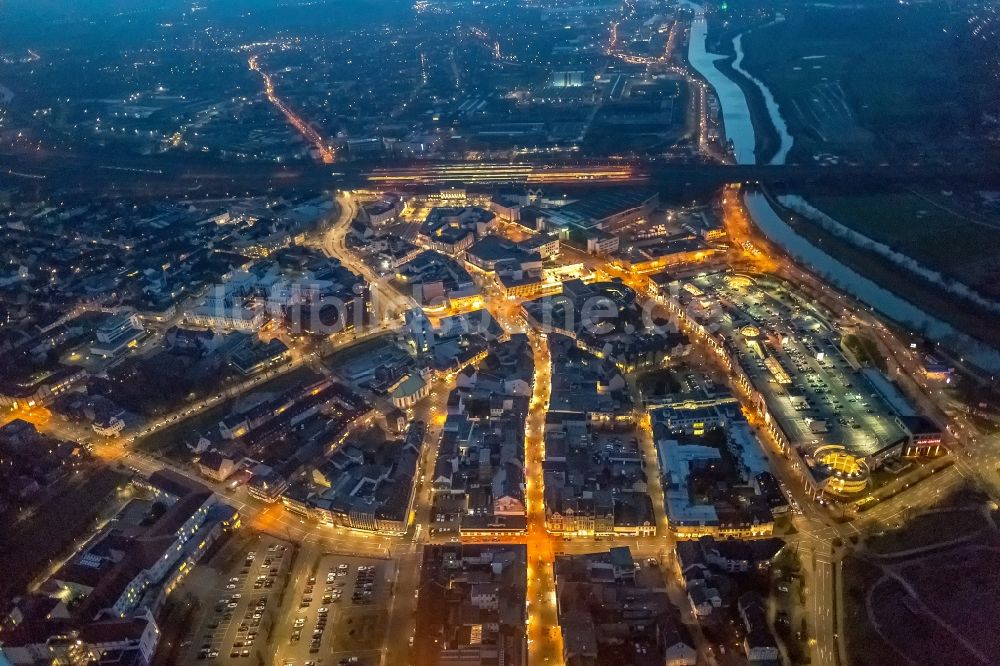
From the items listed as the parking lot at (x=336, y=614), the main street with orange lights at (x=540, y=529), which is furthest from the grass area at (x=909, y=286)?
the parking lot at (x=336, y=614)

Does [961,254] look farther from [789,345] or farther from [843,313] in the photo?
[789,345]

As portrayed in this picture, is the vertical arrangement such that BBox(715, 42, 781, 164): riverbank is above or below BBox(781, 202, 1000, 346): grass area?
above

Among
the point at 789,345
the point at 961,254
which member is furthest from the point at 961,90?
the point at 789,345

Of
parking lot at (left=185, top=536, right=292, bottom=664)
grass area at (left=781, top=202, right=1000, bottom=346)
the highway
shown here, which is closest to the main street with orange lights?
parking lot at (left=185, top=536, right=292, bottom=664)

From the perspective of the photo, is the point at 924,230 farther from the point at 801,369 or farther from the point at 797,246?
the point at 801,369

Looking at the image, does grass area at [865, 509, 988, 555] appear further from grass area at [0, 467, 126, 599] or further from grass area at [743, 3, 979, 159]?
grass area at [743, 3, 979, 159]

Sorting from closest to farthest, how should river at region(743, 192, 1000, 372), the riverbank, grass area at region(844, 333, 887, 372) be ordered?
1. grass area at region(844, 333, 887, 372)
2. river at region(743, 192, 1000, 372)
3. the riverbank

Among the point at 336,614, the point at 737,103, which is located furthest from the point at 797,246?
the point at 336,614
